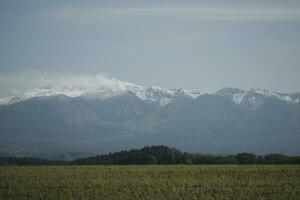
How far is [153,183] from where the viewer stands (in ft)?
147

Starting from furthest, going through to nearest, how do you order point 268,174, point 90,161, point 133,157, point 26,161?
point 26,161 < point 90,161 < point 133,157 < point 268,174

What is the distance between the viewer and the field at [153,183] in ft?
131

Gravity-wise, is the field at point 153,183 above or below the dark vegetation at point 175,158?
below

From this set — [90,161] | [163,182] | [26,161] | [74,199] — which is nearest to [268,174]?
[163,182]

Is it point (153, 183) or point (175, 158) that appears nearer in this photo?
point (153, 183)

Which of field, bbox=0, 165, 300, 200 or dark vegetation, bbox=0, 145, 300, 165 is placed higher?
dark vegetation, bbox=0, 145, 300, 165

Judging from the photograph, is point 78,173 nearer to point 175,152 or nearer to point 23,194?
point 23,194

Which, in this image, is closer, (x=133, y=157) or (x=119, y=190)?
(x=119, y=190)

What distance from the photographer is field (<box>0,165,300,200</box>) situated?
39906 millimetres

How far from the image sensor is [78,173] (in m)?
52.3

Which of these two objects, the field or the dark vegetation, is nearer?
the field

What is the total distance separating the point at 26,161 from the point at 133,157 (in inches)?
1173

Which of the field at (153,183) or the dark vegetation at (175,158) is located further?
the dark vegetation at (175,158)

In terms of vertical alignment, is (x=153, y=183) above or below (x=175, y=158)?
below
